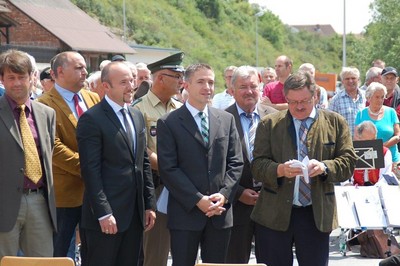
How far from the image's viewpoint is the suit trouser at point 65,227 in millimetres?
7051

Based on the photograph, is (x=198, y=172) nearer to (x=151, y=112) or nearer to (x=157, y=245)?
(x=151, y=112)

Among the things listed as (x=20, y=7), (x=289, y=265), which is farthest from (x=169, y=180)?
(x=20, y=7)

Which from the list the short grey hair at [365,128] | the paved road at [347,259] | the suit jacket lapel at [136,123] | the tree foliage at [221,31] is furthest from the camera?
the tree foliage at [221,31]

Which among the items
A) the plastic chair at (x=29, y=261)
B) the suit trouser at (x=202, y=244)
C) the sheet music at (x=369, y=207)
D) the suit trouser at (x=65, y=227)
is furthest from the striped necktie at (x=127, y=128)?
the sheet music at (x=369, y=207)

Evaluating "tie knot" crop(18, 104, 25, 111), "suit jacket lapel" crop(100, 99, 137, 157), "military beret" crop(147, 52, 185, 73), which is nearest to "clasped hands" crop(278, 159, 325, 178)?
"suit jacket lapel" crop(100, 99, 137, 157)

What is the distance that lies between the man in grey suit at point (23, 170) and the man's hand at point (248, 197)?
165 centimetres

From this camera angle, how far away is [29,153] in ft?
20.2

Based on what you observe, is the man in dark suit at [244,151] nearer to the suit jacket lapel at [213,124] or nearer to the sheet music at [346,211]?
the suit jacket lapel at [213,124]

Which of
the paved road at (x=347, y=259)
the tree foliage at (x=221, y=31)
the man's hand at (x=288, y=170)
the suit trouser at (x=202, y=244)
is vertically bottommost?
the paved road at (x=347, y=259)

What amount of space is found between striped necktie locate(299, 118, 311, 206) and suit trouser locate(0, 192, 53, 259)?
1934 millimetres

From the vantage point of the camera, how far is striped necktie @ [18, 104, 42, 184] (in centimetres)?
612

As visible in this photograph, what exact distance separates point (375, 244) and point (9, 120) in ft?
16.7

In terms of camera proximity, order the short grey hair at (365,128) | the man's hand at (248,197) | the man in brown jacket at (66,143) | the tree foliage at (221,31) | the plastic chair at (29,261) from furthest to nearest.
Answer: the tree foliage at (221,31)
the short grey hair at (365,128)
the man's hand at (248,197)
the man in brown jacket at (66,143)
the plastic chair at (29,261)

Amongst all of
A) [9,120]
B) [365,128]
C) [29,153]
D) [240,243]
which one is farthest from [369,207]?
[9,120]
